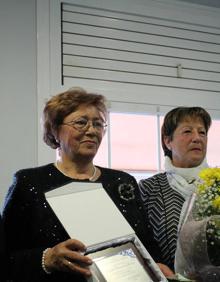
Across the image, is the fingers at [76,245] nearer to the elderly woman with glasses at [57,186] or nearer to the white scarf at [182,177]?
the elderly woman with glasses at [57,186]

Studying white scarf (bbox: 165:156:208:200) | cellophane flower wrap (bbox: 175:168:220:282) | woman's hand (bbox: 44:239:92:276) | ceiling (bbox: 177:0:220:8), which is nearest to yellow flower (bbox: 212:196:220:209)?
cellophane flower wrap (bbox: 175:168:220:282)

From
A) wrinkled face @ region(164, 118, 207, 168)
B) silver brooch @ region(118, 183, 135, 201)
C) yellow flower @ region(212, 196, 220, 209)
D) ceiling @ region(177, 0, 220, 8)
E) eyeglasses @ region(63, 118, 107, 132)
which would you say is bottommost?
silver brooch @ region(118, 183, 135, 201)

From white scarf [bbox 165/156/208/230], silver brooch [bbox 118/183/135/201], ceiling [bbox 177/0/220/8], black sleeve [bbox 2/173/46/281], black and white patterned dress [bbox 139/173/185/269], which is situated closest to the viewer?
black sleeve [bbox 2/173/46/281]

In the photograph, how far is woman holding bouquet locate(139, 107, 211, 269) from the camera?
1725 mm

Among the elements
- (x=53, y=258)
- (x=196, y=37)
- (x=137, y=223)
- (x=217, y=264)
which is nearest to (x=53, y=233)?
(x=53, y=258)

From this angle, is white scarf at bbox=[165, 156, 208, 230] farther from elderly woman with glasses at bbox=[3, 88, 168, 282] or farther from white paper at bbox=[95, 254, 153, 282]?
white paper at bbox=[95, 254, 153, 282]

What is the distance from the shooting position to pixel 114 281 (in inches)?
40.3

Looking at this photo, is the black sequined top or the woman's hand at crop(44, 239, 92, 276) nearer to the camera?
the woman's hand at crop(44, 239, 92, 276)

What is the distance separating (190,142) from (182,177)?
0.50 ft

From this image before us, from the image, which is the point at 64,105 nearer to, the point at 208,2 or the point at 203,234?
the point at 203,234

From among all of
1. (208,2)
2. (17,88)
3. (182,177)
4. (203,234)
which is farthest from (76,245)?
(208,2)

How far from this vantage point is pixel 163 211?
1.73m

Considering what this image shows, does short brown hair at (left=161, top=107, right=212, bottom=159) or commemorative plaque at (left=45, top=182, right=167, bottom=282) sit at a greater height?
short brown hair at (left=161, top=107, right=212, bottom=159)

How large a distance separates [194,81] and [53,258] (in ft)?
5.94
